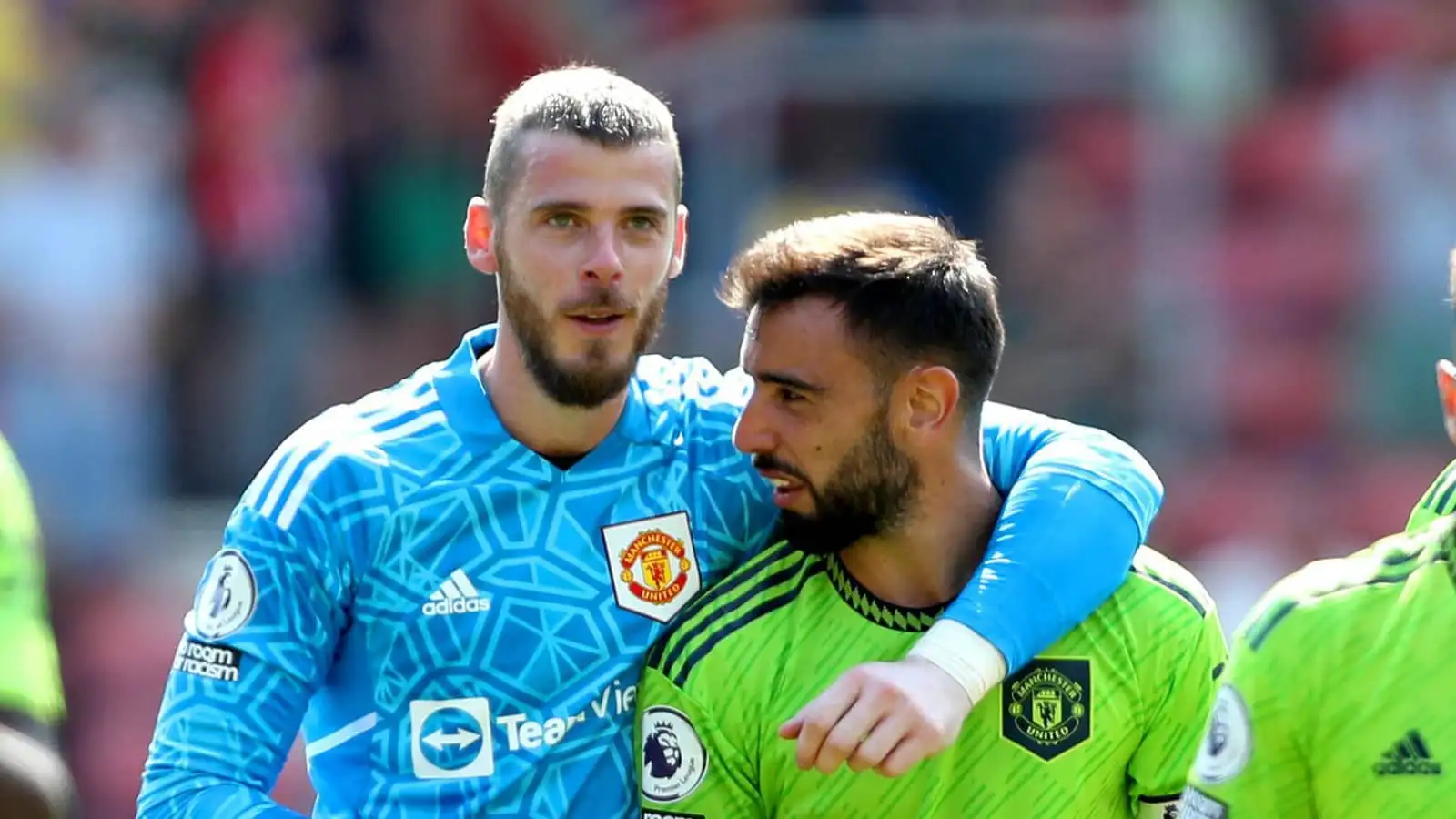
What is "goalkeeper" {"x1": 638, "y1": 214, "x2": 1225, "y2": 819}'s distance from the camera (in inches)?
135

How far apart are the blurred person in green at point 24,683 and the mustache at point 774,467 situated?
1143mm

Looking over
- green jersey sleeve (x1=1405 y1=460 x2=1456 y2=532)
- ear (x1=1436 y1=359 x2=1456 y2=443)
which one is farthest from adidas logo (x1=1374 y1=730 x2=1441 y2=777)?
green jersey sleeve (x1=1405 y1=460 x2=1456 y2=532)

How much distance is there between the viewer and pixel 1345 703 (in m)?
2.71

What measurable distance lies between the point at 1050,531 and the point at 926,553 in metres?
0.20

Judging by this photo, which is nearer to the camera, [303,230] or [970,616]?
[970,616]

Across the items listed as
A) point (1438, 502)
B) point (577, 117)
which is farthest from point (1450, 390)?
point (577, 117)

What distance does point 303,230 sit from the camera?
8625 millimetres

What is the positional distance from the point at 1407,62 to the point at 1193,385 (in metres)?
2.04

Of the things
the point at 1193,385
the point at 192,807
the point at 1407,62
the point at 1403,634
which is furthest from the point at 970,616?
the point at 1407,62

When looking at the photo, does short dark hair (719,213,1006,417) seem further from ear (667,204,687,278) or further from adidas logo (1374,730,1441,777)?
adidas logo (1374,730,1441,777)

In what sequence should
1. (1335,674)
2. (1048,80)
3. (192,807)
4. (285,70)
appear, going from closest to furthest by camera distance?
(1335,674), (192,807), (1048,80), (285,70)

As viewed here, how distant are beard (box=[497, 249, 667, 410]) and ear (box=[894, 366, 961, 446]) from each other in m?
0.43

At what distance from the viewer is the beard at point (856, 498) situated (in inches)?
137

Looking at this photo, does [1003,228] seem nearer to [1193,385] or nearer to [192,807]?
[1193,385]
